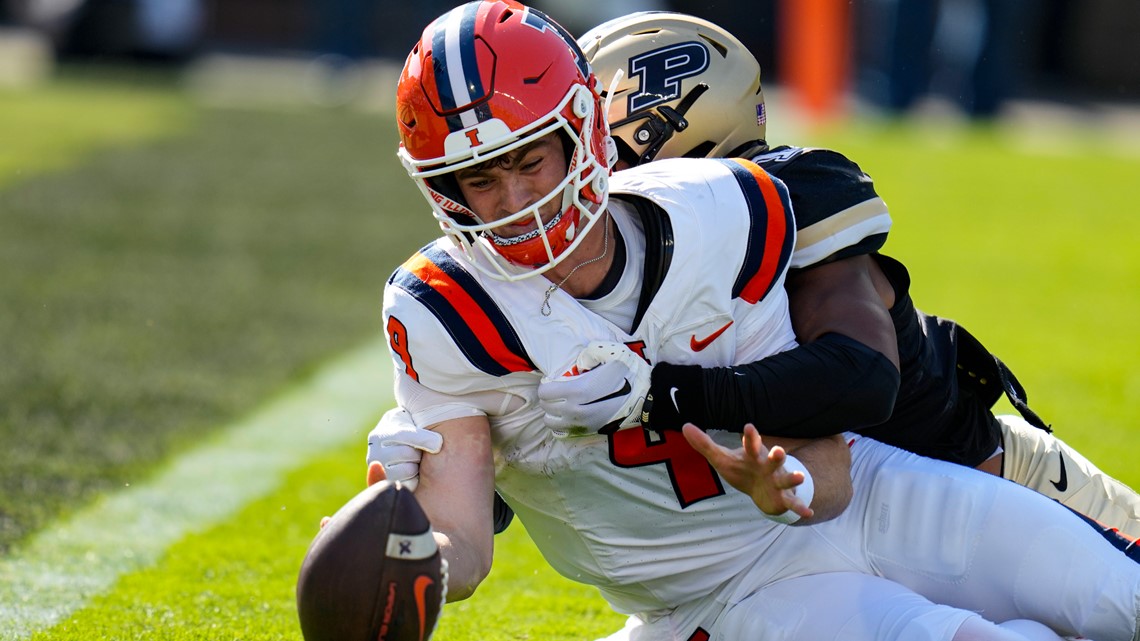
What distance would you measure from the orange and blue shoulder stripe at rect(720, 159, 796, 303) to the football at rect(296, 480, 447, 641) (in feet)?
2.48

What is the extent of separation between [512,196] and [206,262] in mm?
4894

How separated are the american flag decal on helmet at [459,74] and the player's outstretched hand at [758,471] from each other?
67 centimetres

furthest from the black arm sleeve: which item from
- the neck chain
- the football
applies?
the football

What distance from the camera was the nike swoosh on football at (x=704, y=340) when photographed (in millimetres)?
2551

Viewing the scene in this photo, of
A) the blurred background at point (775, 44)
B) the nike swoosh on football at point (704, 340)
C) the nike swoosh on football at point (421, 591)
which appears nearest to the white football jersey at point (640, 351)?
the nike swoosh on football at point (704, 340)

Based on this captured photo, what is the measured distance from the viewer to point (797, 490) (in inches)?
93.2

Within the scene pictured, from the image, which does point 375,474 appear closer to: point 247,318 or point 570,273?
point 570,273

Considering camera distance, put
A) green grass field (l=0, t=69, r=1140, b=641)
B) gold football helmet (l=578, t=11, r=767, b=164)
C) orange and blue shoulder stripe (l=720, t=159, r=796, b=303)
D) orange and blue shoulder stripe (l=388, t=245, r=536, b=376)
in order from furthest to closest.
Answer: green grass field (l=0, t=69, r=1140, b=641)
gold football helmet (l=578, t=11, r=767, b=164)
orange and blue shoulder stripe (l=720, t=159, r=796, b=303)
orange and blue shoulder stripe (l=388, t=245, r=536, b=376)

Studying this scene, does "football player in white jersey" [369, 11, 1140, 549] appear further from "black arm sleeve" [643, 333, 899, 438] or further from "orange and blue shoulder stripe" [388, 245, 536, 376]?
"orange and blue shoulder stripe" [388, 245, 536, 376]

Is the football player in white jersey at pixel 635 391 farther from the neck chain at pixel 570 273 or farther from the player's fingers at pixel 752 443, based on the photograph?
the player's fingers at pixel 752 443

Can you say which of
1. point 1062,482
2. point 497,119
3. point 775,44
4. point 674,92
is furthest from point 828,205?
point 775,44

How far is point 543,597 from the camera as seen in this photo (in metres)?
3.37

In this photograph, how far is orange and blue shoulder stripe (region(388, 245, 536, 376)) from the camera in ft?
8.10

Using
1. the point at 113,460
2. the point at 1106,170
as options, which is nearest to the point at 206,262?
the point at 113,460
